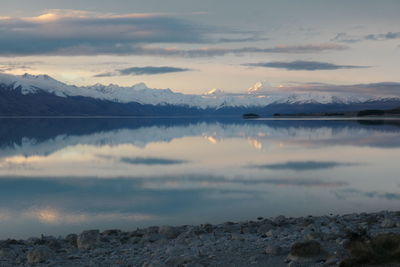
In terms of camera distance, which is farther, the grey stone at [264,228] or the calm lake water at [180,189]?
the calm lake water at [180,189]

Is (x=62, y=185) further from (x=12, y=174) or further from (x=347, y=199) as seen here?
(x=347, y=199)

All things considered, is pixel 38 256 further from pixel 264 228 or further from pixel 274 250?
pixel 264 228

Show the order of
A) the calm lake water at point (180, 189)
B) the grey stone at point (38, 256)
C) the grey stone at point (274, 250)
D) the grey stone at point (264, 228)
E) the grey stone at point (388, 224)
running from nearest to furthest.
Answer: the grey stone at point (274, 250) → the grey stone at point (38, 256) → the grey stone at point (388, 224) → the grey stone at point (264, 228) → the calm lake water at point (180, 189)

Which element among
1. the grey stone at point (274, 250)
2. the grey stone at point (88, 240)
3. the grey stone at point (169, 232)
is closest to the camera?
the grey stone at point (274, 250)

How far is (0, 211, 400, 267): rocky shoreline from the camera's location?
920 centimetres

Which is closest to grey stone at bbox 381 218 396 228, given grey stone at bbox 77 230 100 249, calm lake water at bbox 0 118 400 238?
calm lake water at bbox 0 118 400 238

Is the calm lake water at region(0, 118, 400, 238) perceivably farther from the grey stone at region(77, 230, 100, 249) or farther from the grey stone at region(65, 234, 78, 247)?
the grey stone at region(77, 230, 100, 249)

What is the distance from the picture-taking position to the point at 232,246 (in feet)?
35.5

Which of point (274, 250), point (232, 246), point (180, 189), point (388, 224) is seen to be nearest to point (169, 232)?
point (232, 246)

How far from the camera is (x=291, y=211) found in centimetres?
1695

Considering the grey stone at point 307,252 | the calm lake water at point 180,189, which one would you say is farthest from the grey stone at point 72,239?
the grey stone at point 307,252

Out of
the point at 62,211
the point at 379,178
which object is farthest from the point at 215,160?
the point at 62,211

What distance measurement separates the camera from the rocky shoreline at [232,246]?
30.2ft

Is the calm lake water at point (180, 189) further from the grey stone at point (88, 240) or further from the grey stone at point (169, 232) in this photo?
the grey stone at point (88, 240)
